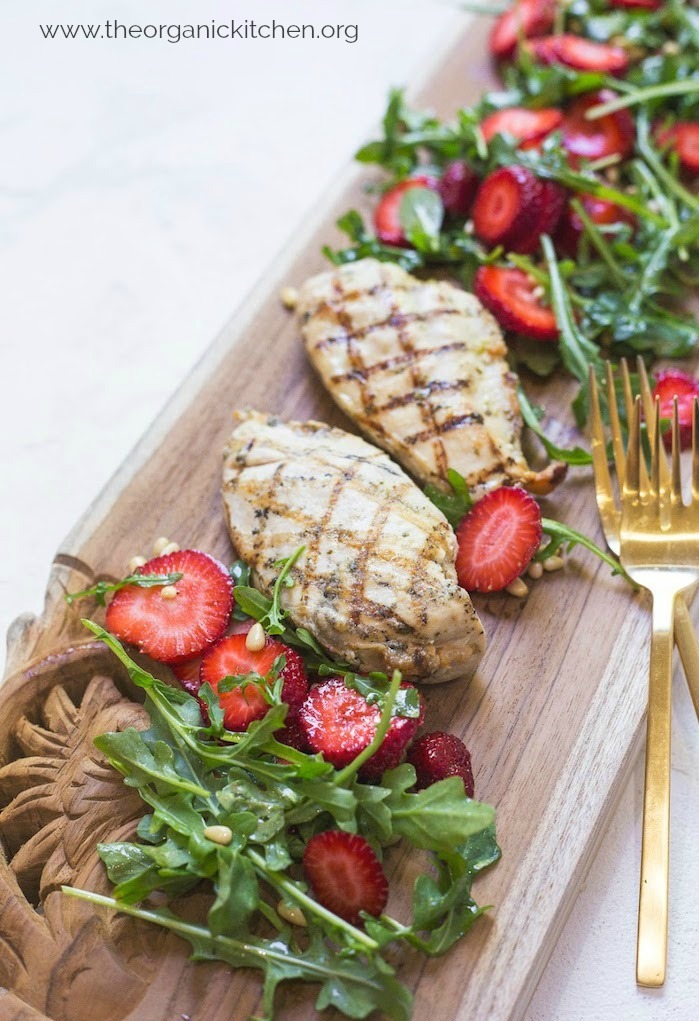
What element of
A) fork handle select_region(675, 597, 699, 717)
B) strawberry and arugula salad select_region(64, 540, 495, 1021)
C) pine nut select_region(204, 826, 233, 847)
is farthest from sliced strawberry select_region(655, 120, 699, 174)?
pine nut select_region(204, 826, 233, 847)

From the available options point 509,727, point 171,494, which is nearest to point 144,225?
point 171,494

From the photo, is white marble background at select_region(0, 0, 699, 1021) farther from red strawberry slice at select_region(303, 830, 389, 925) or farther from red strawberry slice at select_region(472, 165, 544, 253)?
red strawberry slice at select_region(472, 165, 544, 253)

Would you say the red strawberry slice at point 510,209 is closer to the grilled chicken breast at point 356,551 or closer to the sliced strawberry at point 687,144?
the sliced strawberry at point 687,144

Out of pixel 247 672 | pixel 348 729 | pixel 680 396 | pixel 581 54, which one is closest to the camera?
pixel 348 729

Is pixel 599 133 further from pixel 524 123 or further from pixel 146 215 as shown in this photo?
pixel 146 215

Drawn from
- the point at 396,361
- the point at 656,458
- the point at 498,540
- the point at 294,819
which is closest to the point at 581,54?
the point at 396,361
